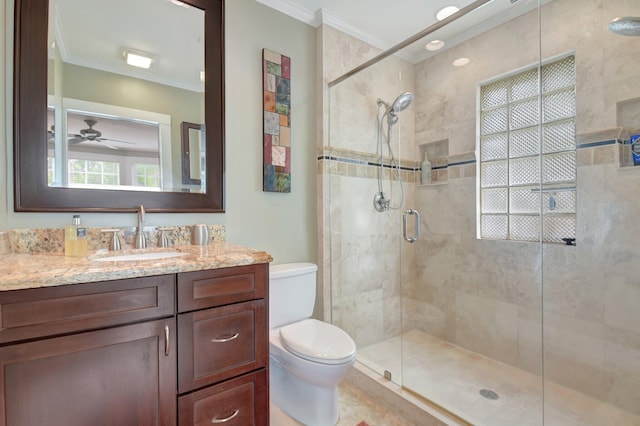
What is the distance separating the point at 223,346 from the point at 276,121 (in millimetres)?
1395

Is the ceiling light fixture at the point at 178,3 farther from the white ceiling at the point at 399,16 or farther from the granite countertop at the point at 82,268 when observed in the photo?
the granite countertop at the point at 82,268

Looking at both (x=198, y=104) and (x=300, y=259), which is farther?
(x=300, y=259)

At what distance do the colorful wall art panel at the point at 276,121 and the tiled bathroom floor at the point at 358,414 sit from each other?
51.8 inches

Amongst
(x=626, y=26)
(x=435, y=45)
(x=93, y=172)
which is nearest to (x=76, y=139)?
(x=93, y=172)

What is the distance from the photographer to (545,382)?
181 cm

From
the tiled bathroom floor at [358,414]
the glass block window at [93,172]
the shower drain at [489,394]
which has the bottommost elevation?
the tiled bathroom floor at [358,414]

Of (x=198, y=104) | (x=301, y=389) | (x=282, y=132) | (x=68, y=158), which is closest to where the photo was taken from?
(x=68, y=158)

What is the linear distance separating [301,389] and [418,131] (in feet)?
6.61

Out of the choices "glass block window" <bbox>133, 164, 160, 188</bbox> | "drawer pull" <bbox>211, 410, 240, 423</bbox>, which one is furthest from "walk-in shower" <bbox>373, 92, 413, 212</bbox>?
"drawer pull" <bbox>211, 410, 240, 423</bbox>

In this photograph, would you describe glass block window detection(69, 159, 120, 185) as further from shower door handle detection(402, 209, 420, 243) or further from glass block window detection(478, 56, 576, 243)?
glass block window detection(478, 56, 576, 243)

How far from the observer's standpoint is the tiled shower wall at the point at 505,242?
1.59m

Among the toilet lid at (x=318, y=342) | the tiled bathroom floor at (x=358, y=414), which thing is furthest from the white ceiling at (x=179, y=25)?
the tiled bathroom floor at (x=358, y=414)

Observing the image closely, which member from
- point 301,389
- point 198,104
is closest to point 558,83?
point 198,104

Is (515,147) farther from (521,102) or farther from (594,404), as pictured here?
(594,404)
